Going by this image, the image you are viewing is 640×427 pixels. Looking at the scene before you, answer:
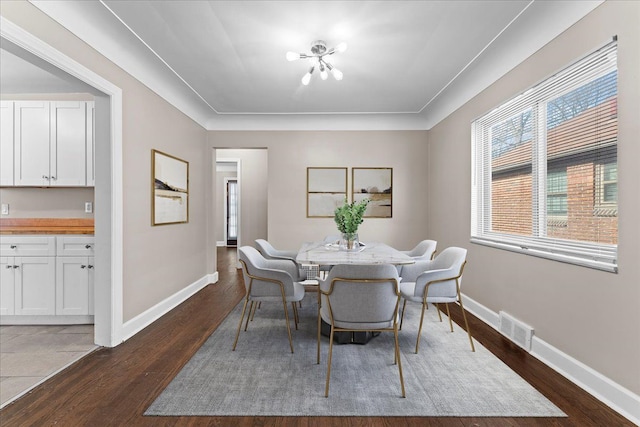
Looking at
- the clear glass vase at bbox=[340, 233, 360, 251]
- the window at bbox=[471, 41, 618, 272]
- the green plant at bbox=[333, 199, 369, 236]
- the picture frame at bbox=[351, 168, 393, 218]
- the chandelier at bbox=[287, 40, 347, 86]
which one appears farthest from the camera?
the picture frame at bbox=[351, 168, 393, 218]

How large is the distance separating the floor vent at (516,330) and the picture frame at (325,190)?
9.84 feet

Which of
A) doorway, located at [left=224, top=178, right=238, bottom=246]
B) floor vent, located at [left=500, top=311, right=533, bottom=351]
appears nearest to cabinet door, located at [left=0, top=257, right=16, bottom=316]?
floor vent, located at [left=500, top=311, right=533, bottom=351]

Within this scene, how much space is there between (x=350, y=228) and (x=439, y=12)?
204 cm

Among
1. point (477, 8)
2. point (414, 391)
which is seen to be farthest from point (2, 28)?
point (414, 391)

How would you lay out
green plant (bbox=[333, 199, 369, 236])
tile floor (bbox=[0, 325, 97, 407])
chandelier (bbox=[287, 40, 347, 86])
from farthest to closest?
1. green plant (bbox=[333, 199, 369, 236])
2. chandelier (bbox=[287, 40, 347, 86])
3. tile floor (bbox=[0, 325, 97, 407])

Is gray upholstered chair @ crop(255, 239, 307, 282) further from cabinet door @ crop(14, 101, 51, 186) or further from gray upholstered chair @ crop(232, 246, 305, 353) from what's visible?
cabinet door @ crop(14, 101, 51, 186)

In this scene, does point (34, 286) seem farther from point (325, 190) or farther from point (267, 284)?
point (325, 190)

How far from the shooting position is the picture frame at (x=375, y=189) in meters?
5.45

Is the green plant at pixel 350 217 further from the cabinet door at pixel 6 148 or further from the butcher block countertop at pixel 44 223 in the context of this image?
the cabinet door at pixel 6 148

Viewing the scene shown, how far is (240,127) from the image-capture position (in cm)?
543

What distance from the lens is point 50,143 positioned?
344 centimetres

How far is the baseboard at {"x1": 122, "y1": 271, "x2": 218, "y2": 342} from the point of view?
3.14 meters

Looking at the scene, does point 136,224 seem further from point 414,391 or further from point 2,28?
point 414,391

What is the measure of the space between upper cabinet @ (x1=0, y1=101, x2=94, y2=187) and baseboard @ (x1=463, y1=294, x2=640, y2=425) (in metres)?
4.57
